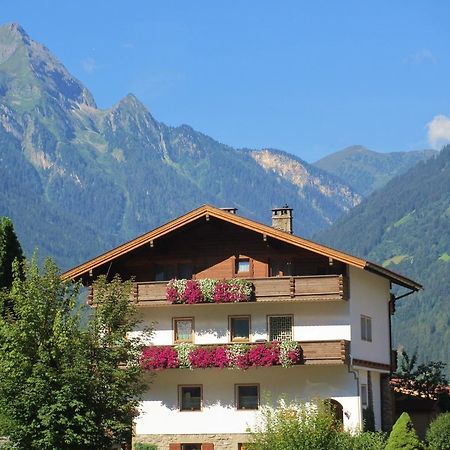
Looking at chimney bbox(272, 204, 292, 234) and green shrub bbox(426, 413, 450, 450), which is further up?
chimney bbox(272, 204, 292, 234)

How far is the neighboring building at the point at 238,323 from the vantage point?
48.8m

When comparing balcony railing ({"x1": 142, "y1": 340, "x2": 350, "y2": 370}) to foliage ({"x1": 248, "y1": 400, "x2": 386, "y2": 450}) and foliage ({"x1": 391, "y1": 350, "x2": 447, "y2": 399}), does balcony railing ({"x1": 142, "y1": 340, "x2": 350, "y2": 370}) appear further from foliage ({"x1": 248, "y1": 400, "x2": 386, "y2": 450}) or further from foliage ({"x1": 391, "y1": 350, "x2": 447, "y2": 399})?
foliage ({"x1": 391, "y1": 350, "x2": 447, "y2": 399})

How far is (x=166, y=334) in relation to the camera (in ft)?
167

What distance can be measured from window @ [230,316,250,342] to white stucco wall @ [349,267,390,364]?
13.7 feet

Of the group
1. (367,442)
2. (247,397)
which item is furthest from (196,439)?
(367,442)

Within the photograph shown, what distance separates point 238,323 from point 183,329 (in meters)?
2.26

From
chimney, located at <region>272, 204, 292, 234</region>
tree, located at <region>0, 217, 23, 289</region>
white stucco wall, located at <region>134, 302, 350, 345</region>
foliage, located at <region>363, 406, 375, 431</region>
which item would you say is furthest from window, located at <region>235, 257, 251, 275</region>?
tree, located at <region>0, 217, 23, 289</region>

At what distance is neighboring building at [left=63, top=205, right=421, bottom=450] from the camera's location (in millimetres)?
48781

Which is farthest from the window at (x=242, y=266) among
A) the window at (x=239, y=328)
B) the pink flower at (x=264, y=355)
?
the pink flower at (x=264, y=355)

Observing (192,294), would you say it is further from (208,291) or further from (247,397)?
(247,397)

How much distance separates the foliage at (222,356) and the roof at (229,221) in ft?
12.6

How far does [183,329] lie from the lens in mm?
50906

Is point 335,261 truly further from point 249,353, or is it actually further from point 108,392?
point 108,392

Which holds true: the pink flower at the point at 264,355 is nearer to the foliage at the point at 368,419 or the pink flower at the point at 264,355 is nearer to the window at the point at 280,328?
the window at the point at 280,328
